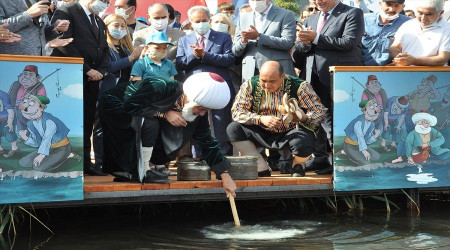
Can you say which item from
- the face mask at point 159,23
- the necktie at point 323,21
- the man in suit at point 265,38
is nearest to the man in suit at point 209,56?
the man in suit at point 265,38

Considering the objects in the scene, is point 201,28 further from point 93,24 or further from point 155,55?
point 93,24

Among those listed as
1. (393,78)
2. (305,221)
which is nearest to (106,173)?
(305,221)

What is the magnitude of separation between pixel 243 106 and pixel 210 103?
1.82 m

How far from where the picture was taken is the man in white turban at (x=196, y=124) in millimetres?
6680

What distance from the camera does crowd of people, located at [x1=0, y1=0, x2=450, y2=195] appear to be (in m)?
7.30

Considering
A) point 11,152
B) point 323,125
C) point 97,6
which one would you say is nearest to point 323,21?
point 323,125

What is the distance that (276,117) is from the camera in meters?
8.31

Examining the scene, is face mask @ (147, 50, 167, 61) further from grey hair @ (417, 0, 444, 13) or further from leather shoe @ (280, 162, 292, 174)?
grey hair @ (417, 0, 444, 13)

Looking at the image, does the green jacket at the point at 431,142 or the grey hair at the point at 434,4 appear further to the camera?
the grey hair at the point at 434,4

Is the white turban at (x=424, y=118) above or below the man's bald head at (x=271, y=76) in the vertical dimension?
below

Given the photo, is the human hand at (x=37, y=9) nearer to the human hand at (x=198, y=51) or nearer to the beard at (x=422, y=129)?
the human hand at (x=198, y=51)

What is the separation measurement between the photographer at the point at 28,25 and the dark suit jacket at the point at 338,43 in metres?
2.81

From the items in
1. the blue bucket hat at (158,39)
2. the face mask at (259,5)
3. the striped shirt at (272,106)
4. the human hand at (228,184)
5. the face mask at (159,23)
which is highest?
the face mask at (259,5)

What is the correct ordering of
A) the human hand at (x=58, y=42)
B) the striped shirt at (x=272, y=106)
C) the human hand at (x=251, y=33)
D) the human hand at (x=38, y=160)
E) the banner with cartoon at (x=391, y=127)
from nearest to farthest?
the human hand at (x=38, y=160)
the human hand at (x=58, y=42)
the banner with cartoon at (x=391, y=127)
the striped shirt at (x=272, y=106)
the human hand at (x=251, y=33)
